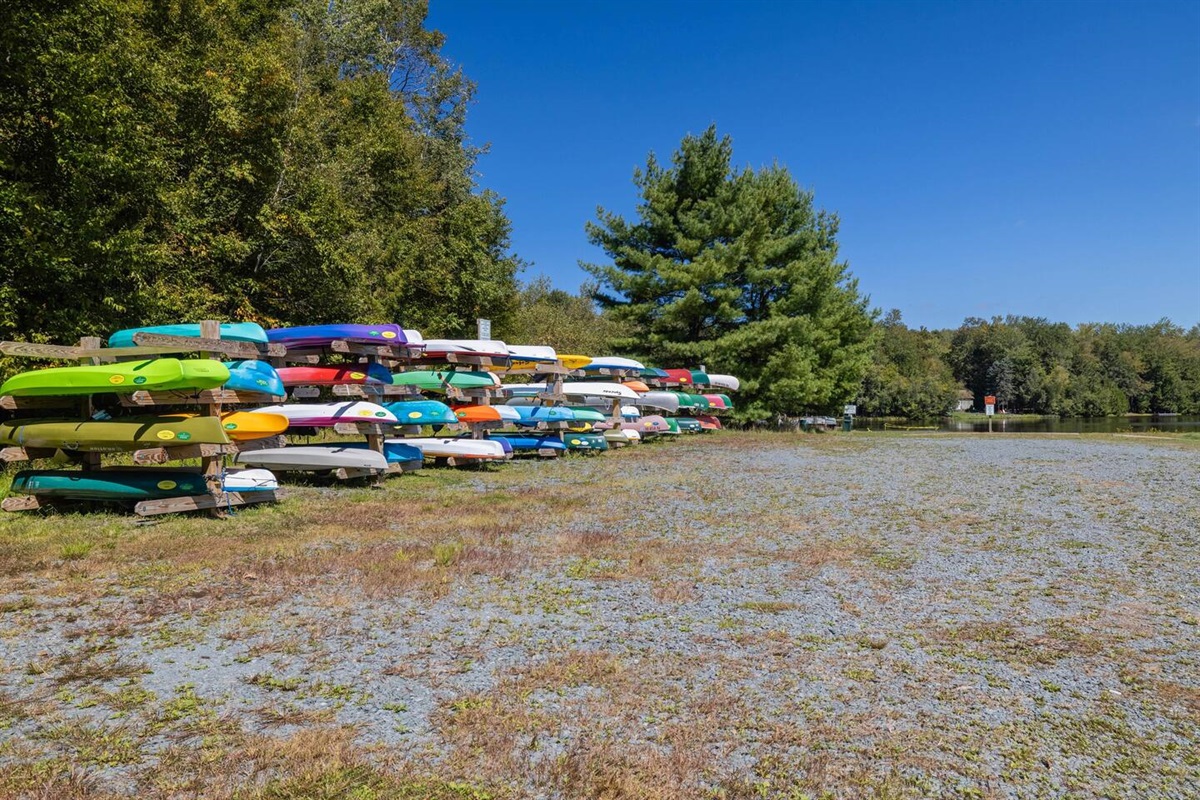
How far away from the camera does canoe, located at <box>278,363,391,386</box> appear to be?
10.5 m

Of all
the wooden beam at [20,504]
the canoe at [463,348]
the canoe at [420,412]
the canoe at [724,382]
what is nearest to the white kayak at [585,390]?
the canoe at [463,348]

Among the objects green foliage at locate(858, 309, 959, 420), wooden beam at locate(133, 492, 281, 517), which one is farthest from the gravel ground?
green foliage at locate(858, 309, 959, 420)

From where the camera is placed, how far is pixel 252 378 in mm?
7922

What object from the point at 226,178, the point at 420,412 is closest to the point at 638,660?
the point at 420,412

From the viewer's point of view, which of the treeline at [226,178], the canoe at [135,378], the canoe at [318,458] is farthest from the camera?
the treeline at [226,178]

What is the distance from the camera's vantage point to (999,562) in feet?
18.6

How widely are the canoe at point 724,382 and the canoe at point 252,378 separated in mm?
16089

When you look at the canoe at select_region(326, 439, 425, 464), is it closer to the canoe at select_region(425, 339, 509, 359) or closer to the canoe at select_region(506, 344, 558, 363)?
the canoe at select_region(425, 339, 509, 359)

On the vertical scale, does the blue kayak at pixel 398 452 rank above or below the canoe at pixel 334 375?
below

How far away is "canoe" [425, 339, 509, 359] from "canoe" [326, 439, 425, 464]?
2.56 metres

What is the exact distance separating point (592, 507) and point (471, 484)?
274 cm

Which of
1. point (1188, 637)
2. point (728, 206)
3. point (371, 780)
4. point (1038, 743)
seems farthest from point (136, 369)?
point (728, 206)

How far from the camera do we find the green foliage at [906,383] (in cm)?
9006

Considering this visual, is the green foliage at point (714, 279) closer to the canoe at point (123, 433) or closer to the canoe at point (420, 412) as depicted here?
the canoe at point (420, 412)
